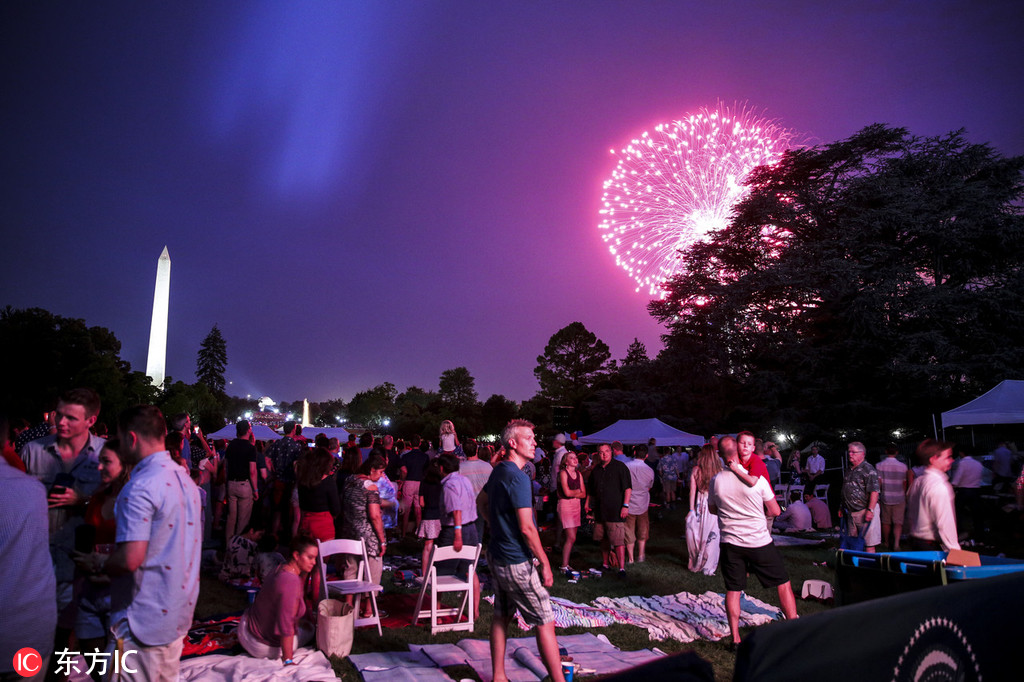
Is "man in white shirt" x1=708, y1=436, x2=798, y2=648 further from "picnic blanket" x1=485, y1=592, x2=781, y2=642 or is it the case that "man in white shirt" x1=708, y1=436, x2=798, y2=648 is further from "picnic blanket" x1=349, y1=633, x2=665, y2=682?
"picnic blanket" x1=349, y1=633, x2=665, y2=682

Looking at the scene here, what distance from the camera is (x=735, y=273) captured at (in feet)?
124

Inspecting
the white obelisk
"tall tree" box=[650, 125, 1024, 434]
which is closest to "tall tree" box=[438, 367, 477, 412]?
the white obelisk

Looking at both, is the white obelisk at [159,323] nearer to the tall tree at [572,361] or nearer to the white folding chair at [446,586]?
the tall tree at [572,361]

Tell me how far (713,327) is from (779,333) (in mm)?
3539

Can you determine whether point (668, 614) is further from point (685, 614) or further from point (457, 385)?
point (457, 385)

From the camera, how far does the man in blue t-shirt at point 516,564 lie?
4.57m

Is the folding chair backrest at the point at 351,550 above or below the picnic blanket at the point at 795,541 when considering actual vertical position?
above

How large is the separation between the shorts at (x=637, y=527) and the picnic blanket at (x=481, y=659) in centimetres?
436

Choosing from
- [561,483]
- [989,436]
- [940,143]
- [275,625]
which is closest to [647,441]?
[561,483]

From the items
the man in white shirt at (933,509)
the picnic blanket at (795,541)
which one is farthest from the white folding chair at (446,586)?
the picnic blanket at (795,541)

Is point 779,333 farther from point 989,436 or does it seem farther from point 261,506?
point 261,506

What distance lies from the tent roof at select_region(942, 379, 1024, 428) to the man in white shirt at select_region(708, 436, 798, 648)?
11.4 m

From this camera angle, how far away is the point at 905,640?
8.19 feet

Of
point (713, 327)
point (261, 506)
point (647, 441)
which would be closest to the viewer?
point (261, 506)
